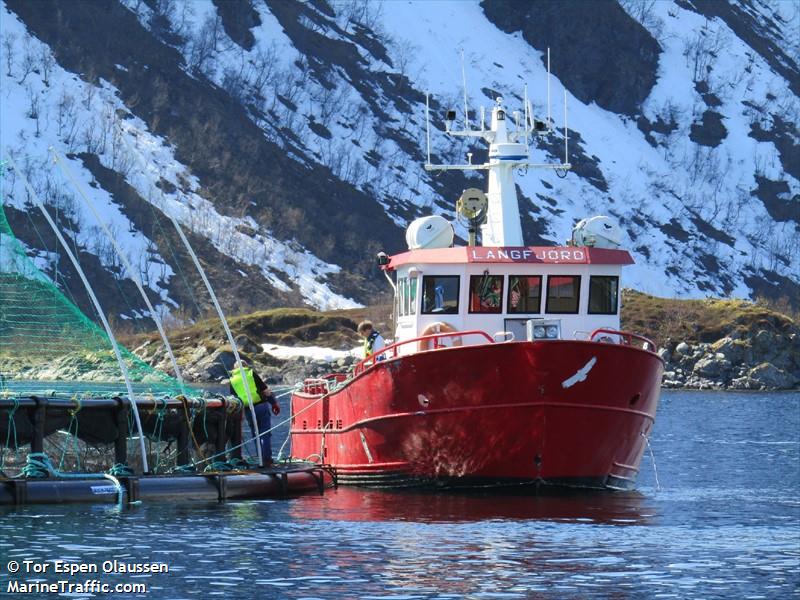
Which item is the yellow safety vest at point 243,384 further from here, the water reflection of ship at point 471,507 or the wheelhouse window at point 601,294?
the wheelhouse window at point 601,294

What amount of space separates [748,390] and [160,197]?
76.6 m

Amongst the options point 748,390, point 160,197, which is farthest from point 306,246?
point 748,390

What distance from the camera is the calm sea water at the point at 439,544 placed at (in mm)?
25094

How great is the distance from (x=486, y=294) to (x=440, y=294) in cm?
109

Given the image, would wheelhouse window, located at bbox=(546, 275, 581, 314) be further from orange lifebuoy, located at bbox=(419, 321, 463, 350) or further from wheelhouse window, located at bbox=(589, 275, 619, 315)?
orange lifebuoy, located at bbox=(419, 321, 463, 350)

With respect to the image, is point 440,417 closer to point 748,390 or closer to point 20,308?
point 20,308

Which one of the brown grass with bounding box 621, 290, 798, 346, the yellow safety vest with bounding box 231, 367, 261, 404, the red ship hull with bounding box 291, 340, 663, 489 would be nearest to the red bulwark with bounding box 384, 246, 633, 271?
the red ship hull with bounding box 291, 340, 663, 489

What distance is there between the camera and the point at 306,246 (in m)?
194

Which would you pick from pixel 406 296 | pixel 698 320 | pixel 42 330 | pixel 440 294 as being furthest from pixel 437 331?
pixel 698 320

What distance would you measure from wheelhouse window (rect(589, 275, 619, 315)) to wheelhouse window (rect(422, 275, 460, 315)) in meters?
3.20

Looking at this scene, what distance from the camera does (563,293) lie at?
3922cm

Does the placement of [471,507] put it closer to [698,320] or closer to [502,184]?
[502,184]

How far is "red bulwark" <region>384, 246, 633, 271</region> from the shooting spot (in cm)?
3875

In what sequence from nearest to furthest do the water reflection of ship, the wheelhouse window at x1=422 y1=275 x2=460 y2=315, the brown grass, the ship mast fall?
the water reflection of ship
the wheelhouse window at x1=422 y1=275 x2=460 y2=315
the ship mast
the brown grass
